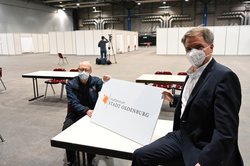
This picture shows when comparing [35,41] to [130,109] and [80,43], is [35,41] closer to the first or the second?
[80,43]

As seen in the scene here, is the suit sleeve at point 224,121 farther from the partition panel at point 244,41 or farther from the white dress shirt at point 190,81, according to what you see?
the partition panel at point 244,41

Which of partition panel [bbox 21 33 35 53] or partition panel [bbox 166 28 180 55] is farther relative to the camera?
partition panel [bbox 21 33 35 53]

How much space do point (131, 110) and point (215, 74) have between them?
695 mm

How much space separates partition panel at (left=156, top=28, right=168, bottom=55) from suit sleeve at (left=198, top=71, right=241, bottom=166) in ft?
47.3

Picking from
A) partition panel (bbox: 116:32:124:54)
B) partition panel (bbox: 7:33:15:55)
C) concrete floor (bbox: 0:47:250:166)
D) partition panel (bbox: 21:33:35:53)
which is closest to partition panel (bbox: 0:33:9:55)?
partition panel (bbox: 7:33:15:55)

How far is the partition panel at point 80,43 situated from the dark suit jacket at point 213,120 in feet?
51.7

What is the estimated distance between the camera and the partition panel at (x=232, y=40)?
14.0m

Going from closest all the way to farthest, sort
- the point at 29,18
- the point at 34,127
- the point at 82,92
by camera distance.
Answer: the point at 82,92
the point at 34,127
the point at 29,18

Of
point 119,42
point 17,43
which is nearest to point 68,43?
point 119,42

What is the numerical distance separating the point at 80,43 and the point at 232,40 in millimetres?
10708

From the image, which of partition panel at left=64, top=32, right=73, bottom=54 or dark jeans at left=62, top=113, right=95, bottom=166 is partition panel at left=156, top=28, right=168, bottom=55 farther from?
dark jeans at left=62, top=113, right=95, bottom=166

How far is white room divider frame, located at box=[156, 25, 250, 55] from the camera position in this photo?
14.0 meters

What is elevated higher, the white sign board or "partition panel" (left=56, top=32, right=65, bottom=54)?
"partition panel" (left=56, top=32, right=65, bottom=54)

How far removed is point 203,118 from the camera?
130 centimetres
